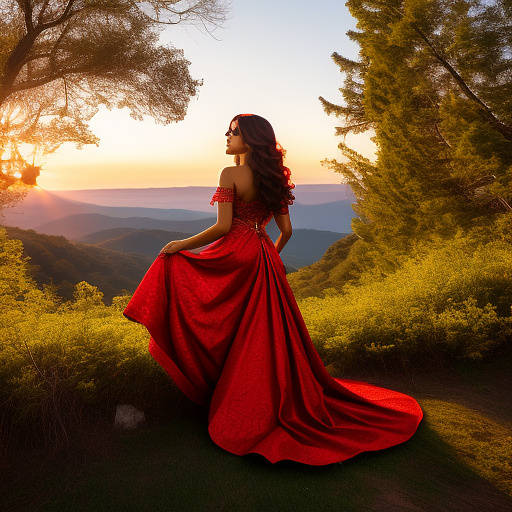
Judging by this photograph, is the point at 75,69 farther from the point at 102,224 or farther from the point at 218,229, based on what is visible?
the point at 102,224

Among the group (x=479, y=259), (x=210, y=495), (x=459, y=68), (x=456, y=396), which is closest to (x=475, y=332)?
(x=456, y=396)

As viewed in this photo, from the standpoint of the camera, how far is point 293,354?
3309 mm

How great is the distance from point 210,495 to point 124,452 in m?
0.85

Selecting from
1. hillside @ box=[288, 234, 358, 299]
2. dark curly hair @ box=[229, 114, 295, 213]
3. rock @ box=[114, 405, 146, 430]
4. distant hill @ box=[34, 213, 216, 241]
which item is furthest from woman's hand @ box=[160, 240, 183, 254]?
distant hill @ box=[34, 213, 216, 241]

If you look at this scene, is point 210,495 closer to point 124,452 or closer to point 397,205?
point 124,452

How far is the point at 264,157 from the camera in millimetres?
3260

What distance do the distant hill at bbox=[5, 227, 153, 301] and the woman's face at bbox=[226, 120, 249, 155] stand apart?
26207 millimetres

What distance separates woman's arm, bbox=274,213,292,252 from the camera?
11.9 feet

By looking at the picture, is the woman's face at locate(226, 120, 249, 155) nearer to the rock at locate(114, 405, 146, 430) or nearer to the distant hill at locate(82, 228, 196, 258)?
the rock at locate(114, 405, 146, 430)

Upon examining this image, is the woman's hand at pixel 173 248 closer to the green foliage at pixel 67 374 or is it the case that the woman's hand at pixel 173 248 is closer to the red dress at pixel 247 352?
the red dress at pixel 247 352

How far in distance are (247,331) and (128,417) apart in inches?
48.1

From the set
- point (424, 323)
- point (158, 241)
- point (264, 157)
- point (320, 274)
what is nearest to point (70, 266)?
point (320, 274)

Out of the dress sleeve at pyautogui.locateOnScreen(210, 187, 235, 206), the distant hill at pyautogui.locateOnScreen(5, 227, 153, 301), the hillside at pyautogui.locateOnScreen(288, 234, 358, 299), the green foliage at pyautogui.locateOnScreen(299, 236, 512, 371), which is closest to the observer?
the dress sleeve at pyautogui.locateOnScreen(210, 187, 235, 206)

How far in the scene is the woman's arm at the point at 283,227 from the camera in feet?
11.9
